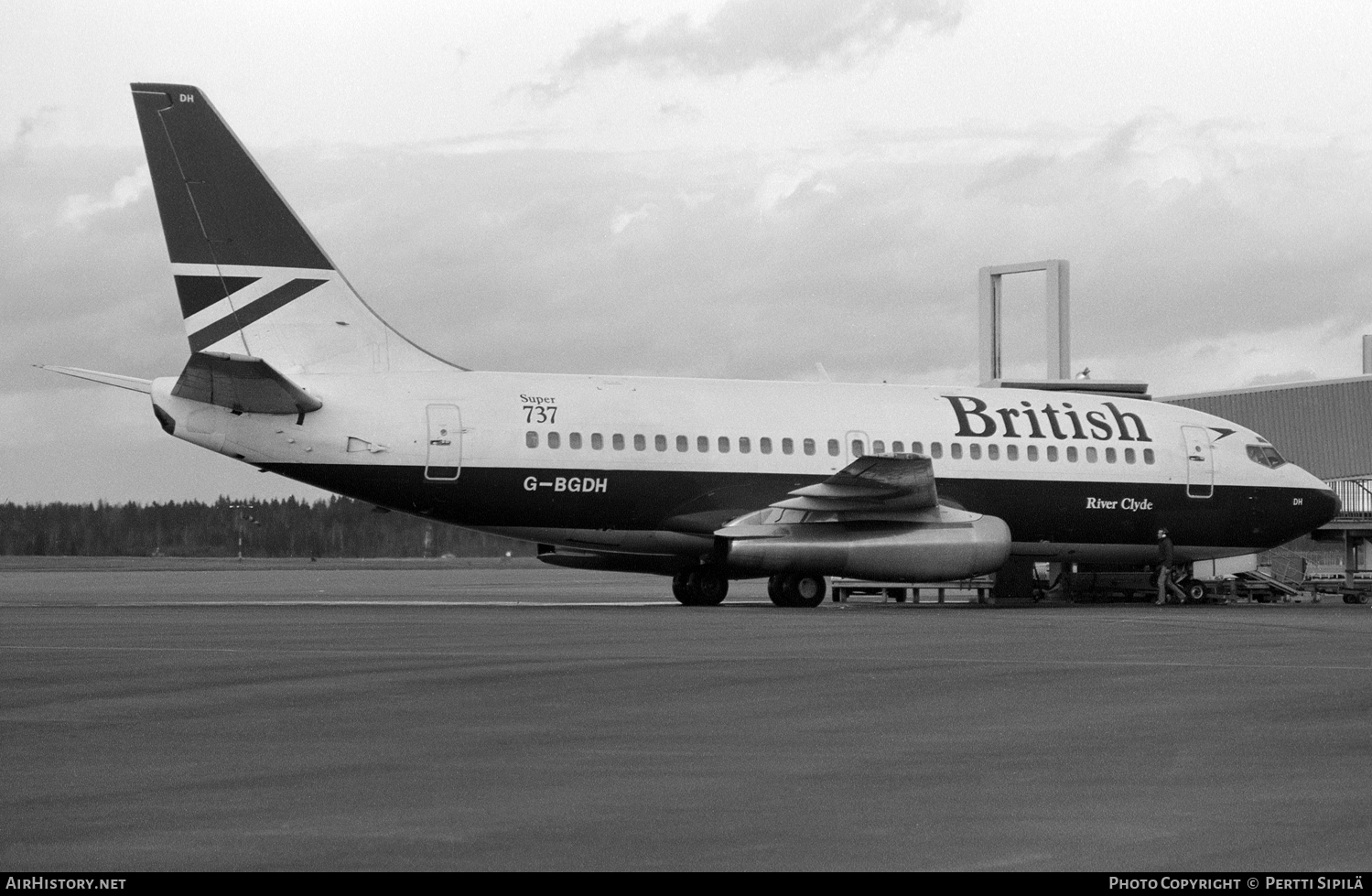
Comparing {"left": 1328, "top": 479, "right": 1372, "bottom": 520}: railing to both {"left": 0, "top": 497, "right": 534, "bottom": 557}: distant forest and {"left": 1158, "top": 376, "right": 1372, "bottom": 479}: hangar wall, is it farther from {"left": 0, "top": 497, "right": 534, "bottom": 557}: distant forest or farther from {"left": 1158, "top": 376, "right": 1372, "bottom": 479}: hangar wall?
{"left": 0, "top": 497, "right": 534, "bottom": 557}: distant forest

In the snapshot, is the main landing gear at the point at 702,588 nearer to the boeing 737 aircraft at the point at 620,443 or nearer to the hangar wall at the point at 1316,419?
the boeing 737 aircraft at the point at 620,443

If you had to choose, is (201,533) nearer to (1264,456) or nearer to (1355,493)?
(1355,493)

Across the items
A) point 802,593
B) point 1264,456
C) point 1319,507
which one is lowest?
point 802,593

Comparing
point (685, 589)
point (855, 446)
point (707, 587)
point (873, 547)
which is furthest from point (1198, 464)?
point (685, 589)

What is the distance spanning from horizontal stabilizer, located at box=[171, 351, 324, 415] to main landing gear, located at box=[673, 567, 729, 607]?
297 inches

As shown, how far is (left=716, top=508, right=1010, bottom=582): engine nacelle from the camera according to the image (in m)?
27.9

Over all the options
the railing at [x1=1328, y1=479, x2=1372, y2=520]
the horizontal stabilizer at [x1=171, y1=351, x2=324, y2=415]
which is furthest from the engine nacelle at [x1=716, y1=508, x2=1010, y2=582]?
the railing at [x1=1328, y1=479, x2=1372, y2=520]

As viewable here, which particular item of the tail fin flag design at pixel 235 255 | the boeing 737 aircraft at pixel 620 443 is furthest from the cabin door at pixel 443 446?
the tail fin flag design at pixel 235 255

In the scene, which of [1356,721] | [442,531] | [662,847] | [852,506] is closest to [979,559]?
[852,506]

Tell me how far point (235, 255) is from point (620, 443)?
7098mm

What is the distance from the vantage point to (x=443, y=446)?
27250 millimetres

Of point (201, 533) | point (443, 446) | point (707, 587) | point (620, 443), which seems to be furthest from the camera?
point (201, 533)

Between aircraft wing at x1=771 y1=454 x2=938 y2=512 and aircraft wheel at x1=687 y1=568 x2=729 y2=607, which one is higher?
aircraft wing at x1=771 y1=454 x2=938 y2=512

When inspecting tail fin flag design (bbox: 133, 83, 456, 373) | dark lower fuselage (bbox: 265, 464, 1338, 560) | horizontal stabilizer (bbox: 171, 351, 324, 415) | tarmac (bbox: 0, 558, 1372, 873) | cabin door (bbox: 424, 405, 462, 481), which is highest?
tail fin flag design (bbox: 133, 83, 456, 373)
